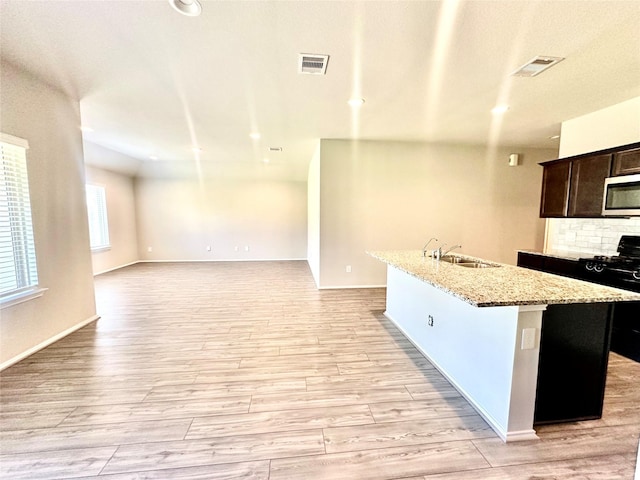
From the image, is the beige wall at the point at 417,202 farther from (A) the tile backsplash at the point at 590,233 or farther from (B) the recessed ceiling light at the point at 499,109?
(B) the recessed ceiling light at the point at 499,109

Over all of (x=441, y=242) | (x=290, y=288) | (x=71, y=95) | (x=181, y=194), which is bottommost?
(x=290, y=288)

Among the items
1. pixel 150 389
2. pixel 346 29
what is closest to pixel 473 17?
pixel 346 29

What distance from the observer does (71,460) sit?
5.12 ft

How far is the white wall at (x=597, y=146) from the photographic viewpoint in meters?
3.25

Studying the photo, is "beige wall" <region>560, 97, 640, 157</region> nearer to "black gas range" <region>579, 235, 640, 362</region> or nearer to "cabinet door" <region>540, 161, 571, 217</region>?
"cabinet door" <region>540, 161, 571, 217</region>

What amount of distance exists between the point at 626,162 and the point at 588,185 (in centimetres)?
45

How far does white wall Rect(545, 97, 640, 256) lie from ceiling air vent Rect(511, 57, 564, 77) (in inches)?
68.3

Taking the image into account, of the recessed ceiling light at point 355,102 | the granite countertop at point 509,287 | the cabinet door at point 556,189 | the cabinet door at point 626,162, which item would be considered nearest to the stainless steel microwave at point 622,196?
the cabinet door at point 626,162

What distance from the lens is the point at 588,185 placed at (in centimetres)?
335

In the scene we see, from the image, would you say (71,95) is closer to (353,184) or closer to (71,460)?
(71,460)

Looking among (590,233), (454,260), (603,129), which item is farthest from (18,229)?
(603,129)

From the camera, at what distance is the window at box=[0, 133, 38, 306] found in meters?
2.47

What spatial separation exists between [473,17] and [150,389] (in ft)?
11.6

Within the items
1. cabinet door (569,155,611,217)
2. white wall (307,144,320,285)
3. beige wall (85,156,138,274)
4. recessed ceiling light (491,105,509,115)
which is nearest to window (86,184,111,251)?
beige wall (85,156,138,274)
